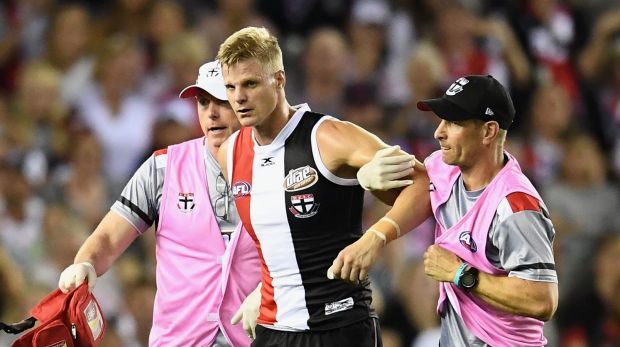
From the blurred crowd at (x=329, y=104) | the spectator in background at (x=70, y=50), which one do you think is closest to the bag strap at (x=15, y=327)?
the blurred crowd at (x=329, y=104)

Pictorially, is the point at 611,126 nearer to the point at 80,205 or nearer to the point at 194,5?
the point at 194,5

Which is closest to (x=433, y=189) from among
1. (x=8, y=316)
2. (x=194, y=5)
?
(x=8, y=316)

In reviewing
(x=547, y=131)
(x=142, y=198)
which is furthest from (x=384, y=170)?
(x=547, y=131)

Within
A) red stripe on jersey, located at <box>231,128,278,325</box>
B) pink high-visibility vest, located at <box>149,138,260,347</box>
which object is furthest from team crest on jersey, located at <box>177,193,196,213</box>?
red stripe on jersey, located at <box>231,128,278,325</box>

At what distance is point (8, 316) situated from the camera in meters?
7.12

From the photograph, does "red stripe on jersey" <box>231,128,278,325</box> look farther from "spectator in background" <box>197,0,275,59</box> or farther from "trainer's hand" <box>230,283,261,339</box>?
"spectator in background" <box>197,0,275,59</box>

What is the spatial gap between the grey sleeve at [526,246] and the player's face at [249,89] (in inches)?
39.0

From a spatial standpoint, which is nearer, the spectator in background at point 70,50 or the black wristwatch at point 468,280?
the black wristwatch at point 468,280

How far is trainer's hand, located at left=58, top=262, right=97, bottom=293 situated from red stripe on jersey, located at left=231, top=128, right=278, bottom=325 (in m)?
0.72

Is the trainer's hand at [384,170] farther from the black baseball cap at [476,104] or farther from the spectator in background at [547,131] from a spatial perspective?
the spectator in background at [547,131]

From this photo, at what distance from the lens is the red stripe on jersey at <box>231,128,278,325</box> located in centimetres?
446

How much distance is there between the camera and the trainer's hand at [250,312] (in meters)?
4.59

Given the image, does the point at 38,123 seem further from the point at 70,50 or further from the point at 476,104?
the point at 476,104

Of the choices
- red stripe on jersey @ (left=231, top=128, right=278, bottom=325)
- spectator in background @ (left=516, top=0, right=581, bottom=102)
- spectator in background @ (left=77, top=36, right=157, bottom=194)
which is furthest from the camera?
spectator in background @ (left=516, top=0, right=581, bottom=102)
